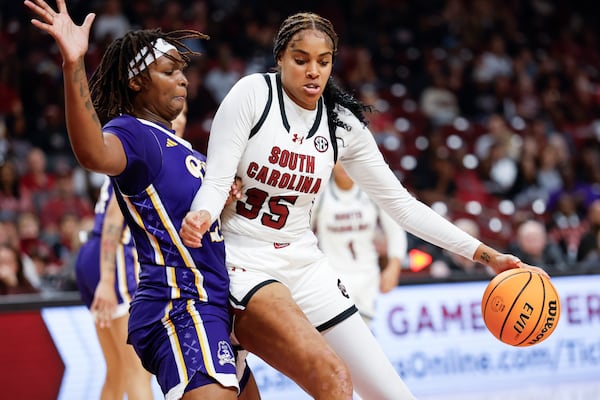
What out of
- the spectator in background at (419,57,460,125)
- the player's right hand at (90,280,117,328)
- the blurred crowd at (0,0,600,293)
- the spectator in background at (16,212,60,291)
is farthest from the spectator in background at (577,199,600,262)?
the player's right hand at (90,280,117,328)

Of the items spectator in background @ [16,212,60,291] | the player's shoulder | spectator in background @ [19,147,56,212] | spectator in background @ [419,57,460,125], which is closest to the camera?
the player's shoulder

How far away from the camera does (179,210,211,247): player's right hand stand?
3.10 metres

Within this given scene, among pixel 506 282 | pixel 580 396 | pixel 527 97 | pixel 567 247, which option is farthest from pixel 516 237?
pixel 506 282

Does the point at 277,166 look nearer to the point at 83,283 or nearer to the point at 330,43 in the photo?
the point at 330,43

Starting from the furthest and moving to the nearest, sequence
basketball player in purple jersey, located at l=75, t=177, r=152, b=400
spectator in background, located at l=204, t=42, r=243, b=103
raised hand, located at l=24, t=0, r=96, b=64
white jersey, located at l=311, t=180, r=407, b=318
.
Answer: spectator in background, located at l=204, t=42, r=243, b=103 < white jersey, located at l=311, t=180, r=407, b=318 < basketball player in purple jersey, located at l=75, t=177, r=152, b=400 < raised hand, located at l=24, t=0, r=96, b=64

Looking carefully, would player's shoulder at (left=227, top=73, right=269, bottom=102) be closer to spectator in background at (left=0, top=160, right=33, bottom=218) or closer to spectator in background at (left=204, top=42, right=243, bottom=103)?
spectator in background at (left=0, top=160, right=33, bottom=218)

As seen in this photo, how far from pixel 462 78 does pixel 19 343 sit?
10.1 metres

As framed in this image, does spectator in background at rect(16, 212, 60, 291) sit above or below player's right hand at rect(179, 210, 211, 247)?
below

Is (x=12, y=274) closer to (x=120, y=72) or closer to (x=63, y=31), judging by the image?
(x=120, y=72)

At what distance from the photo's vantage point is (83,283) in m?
5.36

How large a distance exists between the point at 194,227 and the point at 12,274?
488 centimetres

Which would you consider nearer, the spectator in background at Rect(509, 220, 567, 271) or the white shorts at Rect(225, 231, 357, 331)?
the white shorts at Rect(225, 231, 357, 331)

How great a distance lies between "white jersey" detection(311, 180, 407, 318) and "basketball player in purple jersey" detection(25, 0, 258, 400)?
3012 millimetres

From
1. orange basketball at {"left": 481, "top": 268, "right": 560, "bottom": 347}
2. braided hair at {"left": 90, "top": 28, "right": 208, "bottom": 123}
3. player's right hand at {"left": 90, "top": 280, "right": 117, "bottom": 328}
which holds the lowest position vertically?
player's right hand at {"left": 90, "top": 280, "right": 117, "bottom": 328}
